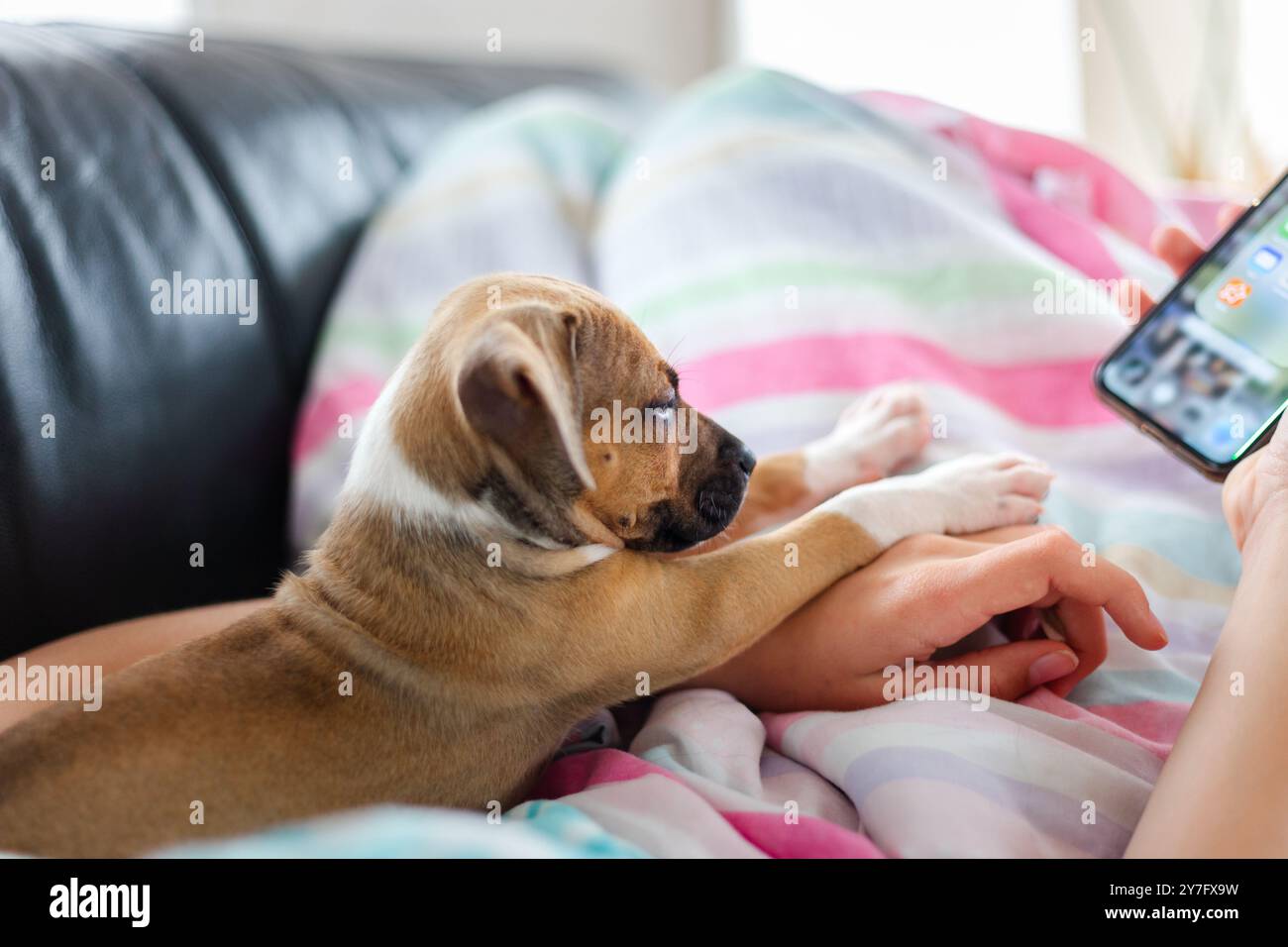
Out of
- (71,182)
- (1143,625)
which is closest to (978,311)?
(1143,625)

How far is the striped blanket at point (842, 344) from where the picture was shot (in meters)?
1.11

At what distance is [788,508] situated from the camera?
165cm

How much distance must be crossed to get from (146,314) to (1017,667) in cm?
140

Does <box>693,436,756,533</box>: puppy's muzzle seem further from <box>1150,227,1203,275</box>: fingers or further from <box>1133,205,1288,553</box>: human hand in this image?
<box>1150,227,1203,275</box>: fingers

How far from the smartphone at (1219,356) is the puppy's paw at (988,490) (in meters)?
0.19

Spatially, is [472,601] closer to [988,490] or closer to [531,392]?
[531,392]

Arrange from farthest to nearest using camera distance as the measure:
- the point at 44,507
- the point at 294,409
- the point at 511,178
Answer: the point at 511,178, the point at 294,409, the point at 44,507

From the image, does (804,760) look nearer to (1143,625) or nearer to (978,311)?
(1143,625)

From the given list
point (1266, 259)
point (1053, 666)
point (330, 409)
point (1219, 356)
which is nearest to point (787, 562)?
point (1053, 666)

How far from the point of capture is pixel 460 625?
1250 mm

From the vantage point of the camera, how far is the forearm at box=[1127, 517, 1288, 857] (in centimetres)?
99

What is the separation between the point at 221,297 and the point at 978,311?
1301mm

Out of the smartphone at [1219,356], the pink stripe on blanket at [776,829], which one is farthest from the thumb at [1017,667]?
the smartphone at [1219,356]

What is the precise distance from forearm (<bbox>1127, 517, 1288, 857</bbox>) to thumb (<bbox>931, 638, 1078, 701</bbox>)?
0.15m
